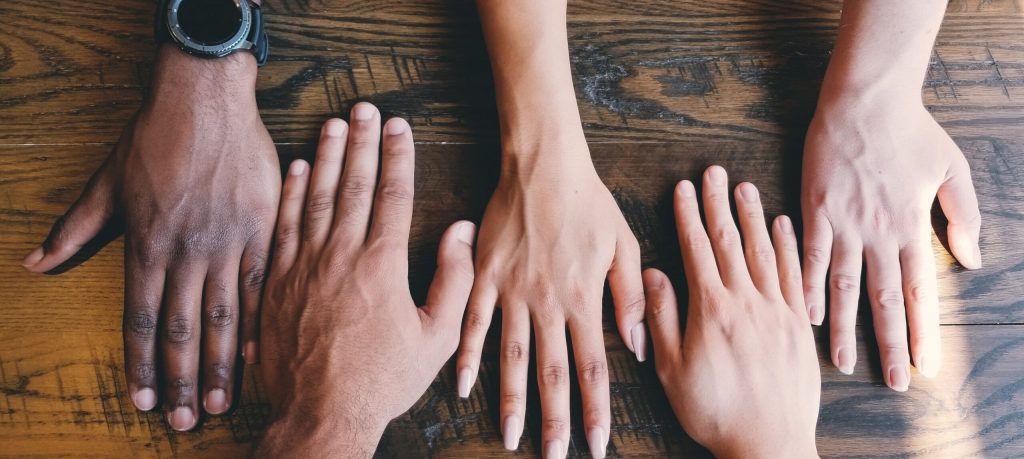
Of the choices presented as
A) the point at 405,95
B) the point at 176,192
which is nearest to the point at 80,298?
the point at 176,192

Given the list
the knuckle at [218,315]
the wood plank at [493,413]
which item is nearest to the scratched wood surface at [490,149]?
the wood plank at [493,413]

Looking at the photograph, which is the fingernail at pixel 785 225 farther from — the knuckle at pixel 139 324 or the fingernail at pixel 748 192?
the knuckle at pixel 139 324

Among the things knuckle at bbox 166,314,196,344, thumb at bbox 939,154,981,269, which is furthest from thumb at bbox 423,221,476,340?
thumb at bbox 939,154,981,269

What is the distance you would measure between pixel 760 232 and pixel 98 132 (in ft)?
3.35

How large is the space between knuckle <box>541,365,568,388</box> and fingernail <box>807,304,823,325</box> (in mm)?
385

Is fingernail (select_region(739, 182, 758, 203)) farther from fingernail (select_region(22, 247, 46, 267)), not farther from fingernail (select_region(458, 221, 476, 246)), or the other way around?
fingernail (select_region(22, 247, 46, 267))

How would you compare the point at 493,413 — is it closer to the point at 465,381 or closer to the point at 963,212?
the point at 465,381

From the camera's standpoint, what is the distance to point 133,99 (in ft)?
3.07

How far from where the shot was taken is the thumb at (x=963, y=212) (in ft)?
3.09

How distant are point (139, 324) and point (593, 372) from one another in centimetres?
64

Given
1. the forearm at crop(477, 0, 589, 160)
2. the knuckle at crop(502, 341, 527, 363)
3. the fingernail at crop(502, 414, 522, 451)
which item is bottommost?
the fingernail at crop(502, 414, 522, 451)

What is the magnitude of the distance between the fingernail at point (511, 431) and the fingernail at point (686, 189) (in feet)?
1.38

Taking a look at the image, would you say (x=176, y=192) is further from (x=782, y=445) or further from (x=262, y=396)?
(x=782, y=445)

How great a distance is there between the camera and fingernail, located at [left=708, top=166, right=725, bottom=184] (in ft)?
3.10
